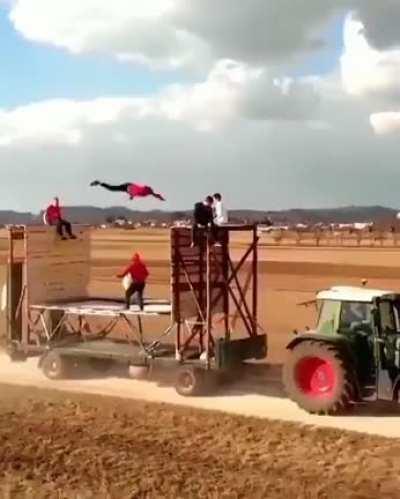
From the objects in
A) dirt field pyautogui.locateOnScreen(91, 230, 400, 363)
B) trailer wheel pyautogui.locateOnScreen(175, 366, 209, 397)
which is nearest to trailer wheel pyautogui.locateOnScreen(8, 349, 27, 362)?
trailer wheel pyautogui.locateOnScreen(175, 366, 209, 397)

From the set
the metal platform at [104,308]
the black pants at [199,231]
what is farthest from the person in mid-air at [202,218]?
the metal platform at [104,308]

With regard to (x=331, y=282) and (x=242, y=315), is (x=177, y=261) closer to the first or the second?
(x=242, y=315)

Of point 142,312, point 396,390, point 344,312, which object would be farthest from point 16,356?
Answer: point 396,390

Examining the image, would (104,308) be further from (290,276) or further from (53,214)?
(290,276)

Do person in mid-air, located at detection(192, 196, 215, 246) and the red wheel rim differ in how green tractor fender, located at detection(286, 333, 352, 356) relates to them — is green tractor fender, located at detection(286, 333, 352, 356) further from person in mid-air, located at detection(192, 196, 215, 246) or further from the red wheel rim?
person in mid-air, located at detection(192, 196, 215, 246)

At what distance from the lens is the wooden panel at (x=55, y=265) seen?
18094 mm

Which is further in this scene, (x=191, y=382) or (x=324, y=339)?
(x=191, y=382)

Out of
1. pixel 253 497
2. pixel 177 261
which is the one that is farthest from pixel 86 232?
pixel 253 497

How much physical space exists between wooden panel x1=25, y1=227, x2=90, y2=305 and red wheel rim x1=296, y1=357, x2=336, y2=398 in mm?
6427

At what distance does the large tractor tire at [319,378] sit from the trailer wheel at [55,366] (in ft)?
15.2

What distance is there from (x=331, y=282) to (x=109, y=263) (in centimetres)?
1653

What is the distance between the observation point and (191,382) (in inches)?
582

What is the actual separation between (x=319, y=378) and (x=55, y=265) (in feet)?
23.6

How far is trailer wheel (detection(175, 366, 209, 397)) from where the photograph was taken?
1473cm
